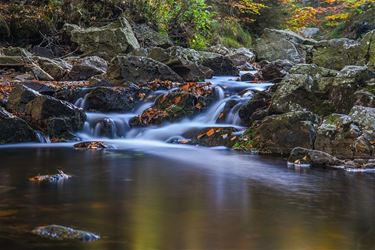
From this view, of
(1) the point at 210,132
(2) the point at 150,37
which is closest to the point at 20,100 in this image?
(1) the point at 210,132

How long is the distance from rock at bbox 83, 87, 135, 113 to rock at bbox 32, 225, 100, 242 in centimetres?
788

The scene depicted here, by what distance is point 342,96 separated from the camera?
1016 centimetres

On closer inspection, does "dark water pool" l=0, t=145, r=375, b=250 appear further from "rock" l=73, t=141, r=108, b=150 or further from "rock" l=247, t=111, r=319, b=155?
"rock" l=73, t=141, r=108, b=150

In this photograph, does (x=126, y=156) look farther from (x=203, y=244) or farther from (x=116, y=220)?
(x=203, y=244)

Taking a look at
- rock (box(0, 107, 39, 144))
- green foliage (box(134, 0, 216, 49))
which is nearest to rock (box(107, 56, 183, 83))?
rock (box(0, 107, 39, 144))

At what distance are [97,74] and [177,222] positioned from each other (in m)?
10.3

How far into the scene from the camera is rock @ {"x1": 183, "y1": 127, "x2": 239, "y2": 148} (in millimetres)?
10125

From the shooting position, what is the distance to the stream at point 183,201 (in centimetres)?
425

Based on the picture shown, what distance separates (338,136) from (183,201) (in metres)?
3.80

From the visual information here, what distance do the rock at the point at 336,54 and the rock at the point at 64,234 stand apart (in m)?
10.1

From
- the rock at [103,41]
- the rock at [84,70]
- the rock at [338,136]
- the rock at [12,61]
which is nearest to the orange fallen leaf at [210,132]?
the rock at [338,136]

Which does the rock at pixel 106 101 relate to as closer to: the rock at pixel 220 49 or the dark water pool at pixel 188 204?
the dark water pool at pixel 188 204

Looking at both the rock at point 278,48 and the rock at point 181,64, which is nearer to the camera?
the rock at point 181,64

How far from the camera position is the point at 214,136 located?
407 inches
